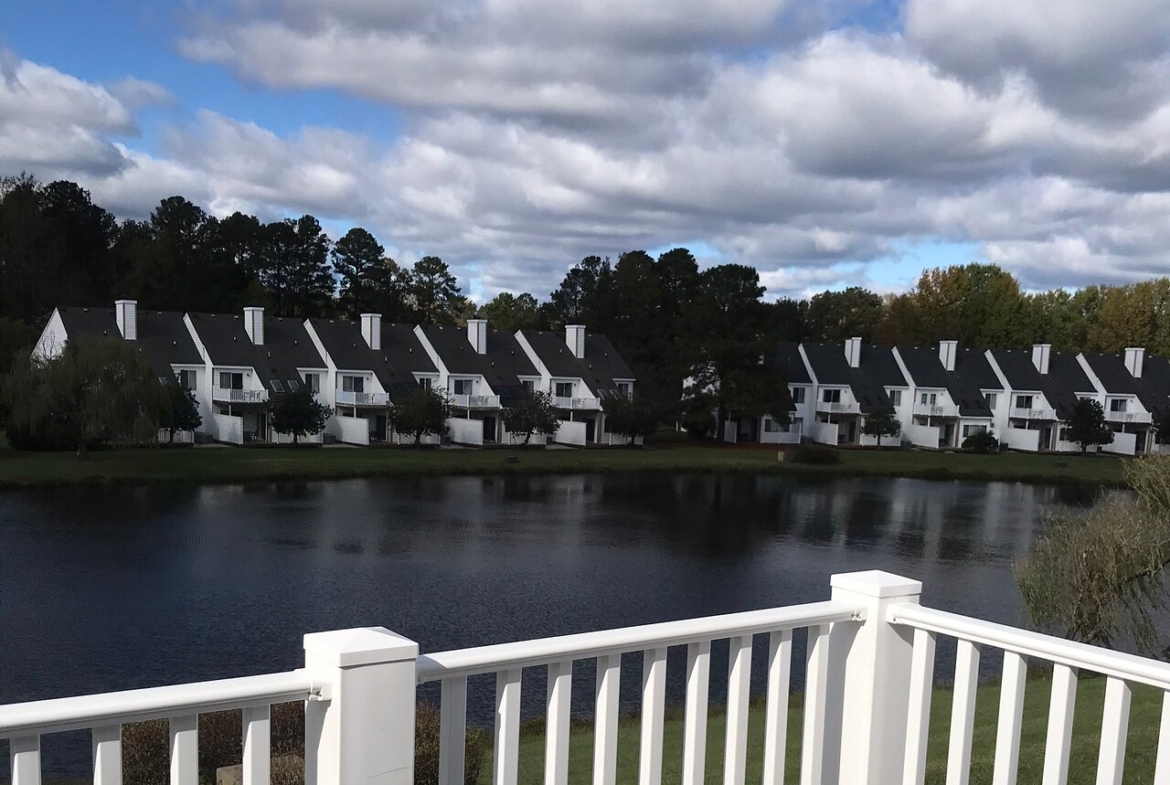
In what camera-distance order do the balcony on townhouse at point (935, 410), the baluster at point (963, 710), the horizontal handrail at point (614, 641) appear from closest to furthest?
the horizontal handrail at point (614, 641) → the baluster at point (963, 710) → the balcony on townhouse at point (935, 410)

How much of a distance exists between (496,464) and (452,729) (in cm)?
4537

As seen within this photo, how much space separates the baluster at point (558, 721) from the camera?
9.58 feet

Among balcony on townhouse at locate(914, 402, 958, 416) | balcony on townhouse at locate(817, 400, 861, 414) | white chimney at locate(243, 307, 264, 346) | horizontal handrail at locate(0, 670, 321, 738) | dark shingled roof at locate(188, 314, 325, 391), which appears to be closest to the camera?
horizontal handrail at locate(0, 670, 321, 738)

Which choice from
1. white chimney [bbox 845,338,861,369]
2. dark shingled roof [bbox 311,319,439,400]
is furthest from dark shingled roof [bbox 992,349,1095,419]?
dark shingled roof [bbox 311,319,439,400]

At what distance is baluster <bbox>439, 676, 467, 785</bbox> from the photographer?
2.74 m

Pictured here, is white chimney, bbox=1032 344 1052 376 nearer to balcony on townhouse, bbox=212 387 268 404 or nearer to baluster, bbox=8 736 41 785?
balcony on townhouse, bbox=212 387 268 404

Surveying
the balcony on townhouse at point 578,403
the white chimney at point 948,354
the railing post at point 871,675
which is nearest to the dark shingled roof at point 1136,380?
the white chimney at point 948,354

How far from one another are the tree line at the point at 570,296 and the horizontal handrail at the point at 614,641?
54623 millimetres

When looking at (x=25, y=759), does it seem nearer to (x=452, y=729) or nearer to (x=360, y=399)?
(x=452, y=729)

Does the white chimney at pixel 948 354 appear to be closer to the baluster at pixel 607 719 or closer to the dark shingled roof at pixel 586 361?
the dark shingled roof at pixel 586 361

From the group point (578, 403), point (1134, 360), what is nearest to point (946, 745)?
point (578, 403)

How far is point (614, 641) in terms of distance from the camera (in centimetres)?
291

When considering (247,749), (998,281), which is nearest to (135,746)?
(247,749)

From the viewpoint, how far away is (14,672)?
1608 cm
